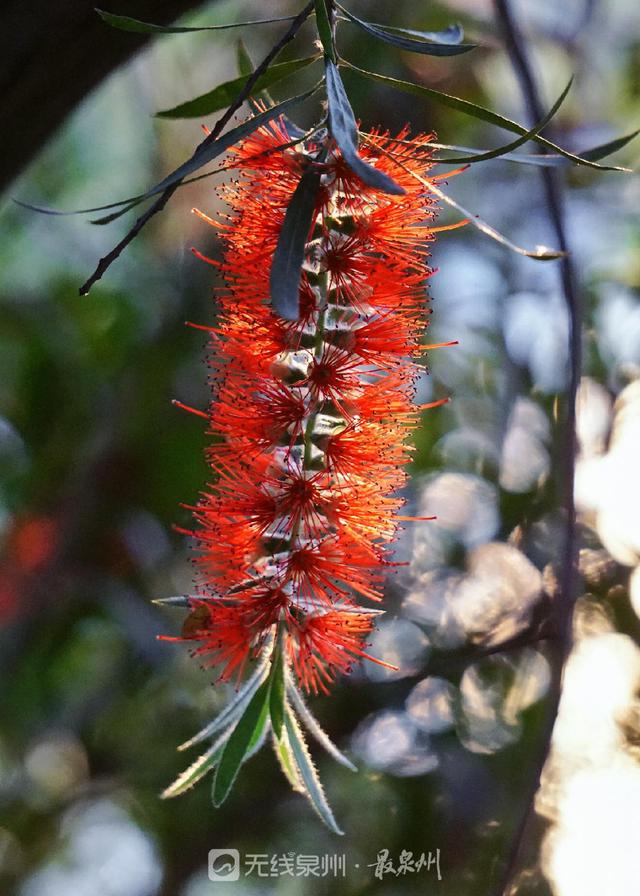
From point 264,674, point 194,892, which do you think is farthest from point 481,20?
point 194,892

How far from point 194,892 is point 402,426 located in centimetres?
218

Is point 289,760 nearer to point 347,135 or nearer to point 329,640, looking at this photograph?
point 329,640

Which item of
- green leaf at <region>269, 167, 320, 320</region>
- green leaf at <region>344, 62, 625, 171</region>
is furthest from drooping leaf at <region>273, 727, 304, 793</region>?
green leaf at <region>344, 62, 625, 171</region>

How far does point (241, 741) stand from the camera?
2.90ft

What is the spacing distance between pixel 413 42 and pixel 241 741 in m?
0.63

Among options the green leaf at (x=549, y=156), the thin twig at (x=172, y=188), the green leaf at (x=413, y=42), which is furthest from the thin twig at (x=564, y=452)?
the thin twig at (x=172, y=188)

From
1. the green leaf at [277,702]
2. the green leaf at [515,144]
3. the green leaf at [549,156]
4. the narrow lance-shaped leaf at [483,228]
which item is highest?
the green leaf at [549,156]

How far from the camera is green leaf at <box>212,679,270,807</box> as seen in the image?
2.80 ft

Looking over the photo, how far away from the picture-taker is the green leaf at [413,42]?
82 cm

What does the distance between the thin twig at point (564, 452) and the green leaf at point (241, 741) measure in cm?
26

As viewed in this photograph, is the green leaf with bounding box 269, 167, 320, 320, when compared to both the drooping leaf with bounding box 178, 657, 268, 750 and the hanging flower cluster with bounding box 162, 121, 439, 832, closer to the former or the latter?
the hanging flower cluster with bounding box 162, 121, 439, 832

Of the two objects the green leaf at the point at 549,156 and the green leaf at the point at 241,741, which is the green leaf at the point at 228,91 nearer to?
the green leaf at the point at 549,156

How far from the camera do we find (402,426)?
95 centimetres

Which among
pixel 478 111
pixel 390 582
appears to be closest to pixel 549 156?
pixel 478 111
